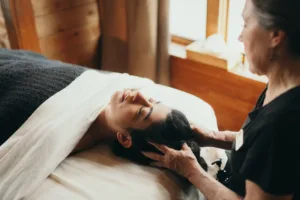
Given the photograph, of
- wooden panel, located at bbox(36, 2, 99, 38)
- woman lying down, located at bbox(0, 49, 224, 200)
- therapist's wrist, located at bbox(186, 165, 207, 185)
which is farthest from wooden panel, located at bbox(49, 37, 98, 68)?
therapist's wrist, located at bbox(186, 165, 207, 185)

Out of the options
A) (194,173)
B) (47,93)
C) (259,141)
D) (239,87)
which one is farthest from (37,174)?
(239,87)

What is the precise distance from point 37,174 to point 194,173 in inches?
19.1

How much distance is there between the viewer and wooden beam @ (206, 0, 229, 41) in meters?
2.10

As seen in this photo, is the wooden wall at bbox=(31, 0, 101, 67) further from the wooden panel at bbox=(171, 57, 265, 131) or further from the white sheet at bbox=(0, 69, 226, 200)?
the white sheet at bbox=(0, 69, 226, 200)

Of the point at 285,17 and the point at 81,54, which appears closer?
the point at 285,17

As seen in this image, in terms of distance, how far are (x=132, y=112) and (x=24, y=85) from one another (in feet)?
1.42

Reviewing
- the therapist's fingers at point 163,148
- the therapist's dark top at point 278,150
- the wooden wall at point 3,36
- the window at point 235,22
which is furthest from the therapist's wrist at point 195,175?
the wooden wall at point 3,36

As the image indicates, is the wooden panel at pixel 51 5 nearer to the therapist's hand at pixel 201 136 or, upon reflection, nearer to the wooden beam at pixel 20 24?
the wooden beam at pixel 20 24

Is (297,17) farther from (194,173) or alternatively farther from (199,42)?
(199,42)

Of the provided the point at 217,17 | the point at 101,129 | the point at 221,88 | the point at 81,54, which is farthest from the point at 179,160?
the point at 81,54

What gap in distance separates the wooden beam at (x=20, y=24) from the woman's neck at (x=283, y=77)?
1.48 m

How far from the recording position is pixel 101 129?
1.42 meters

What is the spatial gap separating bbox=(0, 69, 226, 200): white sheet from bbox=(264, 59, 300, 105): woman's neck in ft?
1.47

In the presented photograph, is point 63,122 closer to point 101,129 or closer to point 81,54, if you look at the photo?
point 101,129
